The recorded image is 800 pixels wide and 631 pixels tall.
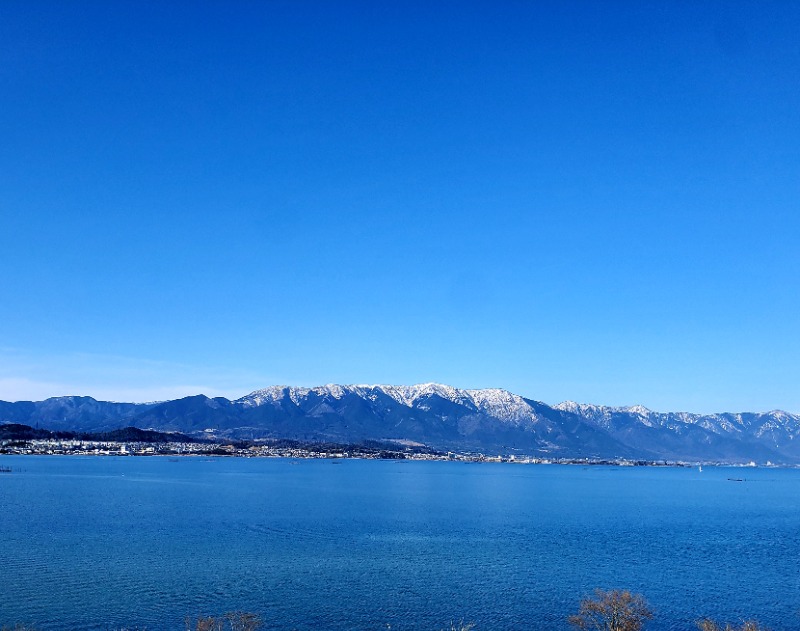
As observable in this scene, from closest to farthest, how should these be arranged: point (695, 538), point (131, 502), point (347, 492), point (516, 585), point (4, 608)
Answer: point (4, 608)
point (516, 585)
point (695, 538)
point (131, 502)
point (347, 492)

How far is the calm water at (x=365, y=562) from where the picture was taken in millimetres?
42500

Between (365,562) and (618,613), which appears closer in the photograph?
(618,613)

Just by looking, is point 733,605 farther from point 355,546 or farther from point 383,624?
point 355,546

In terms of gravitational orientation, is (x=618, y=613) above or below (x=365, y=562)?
above

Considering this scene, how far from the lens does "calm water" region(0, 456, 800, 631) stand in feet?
139

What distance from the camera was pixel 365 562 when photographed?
57.2m

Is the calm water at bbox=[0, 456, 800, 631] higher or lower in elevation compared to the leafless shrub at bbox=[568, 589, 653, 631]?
lower

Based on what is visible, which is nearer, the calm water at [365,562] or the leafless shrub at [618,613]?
the leafless shrub at [618,613]

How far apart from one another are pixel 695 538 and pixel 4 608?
2929 inches

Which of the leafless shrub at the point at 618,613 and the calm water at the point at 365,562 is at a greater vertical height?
the leafless shrub at the point at 618,613

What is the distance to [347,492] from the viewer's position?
135000mm

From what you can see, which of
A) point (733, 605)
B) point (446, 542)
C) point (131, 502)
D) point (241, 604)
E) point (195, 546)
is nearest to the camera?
point (241, 604)

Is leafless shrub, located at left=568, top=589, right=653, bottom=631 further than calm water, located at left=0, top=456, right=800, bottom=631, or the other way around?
calm water, located at left=0, top=456, right=800, bottom=631

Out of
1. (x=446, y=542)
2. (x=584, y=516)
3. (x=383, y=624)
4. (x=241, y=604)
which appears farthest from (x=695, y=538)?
(x=241, y=604)
